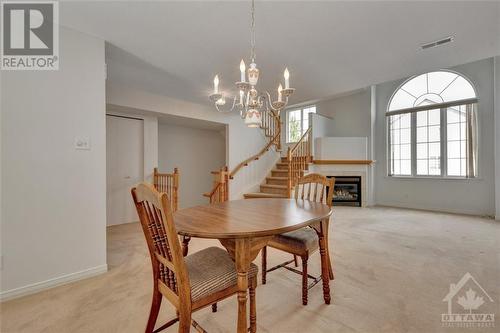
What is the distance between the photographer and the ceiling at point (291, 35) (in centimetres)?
190

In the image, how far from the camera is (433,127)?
5371 millimetres

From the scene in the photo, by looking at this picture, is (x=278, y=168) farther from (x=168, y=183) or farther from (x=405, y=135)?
(x=405, y=135)

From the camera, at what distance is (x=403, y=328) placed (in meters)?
1.50

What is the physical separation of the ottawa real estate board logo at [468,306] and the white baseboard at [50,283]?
293 cm

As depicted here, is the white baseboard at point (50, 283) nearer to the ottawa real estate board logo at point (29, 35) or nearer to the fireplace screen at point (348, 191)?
the ottawa real estate board logo at point (29, 35)

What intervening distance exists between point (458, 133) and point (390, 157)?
142 centimetres

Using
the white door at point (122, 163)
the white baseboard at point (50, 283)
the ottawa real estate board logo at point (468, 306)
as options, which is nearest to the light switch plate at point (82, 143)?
the white baseboard at point (50, 283)

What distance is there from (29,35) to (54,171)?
1199 millimetres

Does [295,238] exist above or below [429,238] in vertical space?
above

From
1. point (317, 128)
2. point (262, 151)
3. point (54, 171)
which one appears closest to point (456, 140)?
point (317, 128)

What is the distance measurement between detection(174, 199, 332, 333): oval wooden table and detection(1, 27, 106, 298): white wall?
1.27 meters

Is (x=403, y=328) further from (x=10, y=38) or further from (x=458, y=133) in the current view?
(x=458, y=133)

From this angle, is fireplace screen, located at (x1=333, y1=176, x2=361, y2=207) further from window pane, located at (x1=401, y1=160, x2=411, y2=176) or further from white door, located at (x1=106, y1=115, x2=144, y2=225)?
white door, located at (x1=106, y1=115, x2=144, y2=225)

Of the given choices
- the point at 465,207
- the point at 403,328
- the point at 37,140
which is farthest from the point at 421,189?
the point at 37,140
